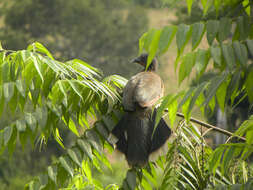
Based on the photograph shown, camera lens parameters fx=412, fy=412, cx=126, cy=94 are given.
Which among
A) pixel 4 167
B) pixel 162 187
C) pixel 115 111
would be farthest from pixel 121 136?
pixel 4 167

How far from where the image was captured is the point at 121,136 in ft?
7.82

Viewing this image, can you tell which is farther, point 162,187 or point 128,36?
point 128,36

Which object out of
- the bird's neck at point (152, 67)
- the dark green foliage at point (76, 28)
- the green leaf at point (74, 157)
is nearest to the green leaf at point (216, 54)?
the green leaf at point (74, 157)

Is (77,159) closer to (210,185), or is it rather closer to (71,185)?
(71,185)

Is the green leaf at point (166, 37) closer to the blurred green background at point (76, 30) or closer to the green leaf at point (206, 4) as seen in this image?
the green leaf at point (206, 4)

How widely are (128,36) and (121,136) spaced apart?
69.4 feet

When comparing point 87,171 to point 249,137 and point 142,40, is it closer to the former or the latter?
point 142,40

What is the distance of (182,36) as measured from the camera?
160 centimetres

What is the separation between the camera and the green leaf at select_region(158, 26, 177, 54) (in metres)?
1.58

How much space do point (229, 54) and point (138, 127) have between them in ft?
3.24

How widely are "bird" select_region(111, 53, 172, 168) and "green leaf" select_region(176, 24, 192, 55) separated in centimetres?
79

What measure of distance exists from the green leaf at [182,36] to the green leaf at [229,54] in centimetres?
16

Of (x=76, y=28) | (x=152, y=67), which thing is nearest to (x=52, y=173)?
(x=152, y=67)

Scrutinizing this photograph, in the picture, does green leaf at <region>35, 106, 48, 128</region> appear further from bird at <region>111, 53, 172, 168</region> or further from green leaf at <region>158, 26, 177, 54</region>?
green leaf at <region>158, 26, 177, 54</region>
